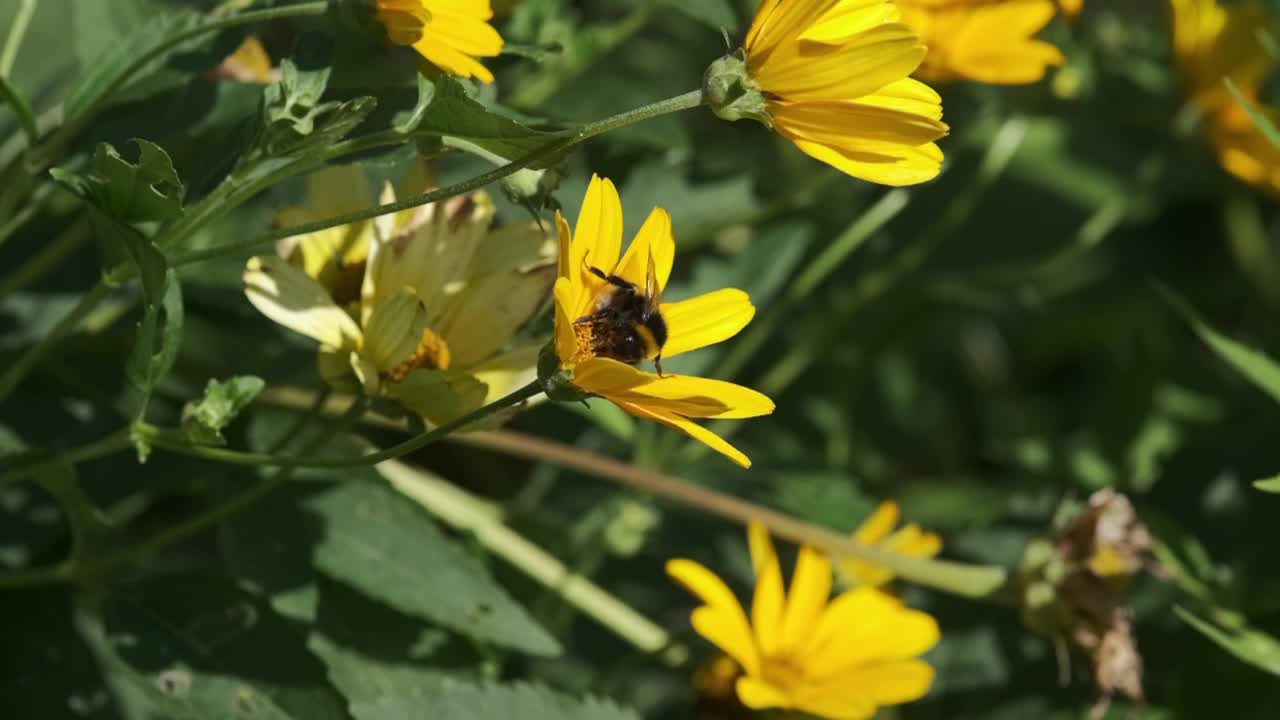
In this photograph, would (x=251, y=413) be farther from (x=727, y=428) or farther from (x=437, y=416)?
(x=727, y=428)

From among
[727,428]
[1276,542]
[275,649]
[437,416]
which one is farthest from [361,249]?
[1276,542]

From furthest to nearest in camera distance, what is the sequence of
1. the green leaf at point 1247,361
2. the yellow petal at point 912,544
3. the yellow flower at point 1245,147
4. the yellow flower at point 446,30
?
the yellow flower at point 1245,147, the yellow petal at point 912,544, the green leaf at point 1247,361, the yellow flower at point 446,30

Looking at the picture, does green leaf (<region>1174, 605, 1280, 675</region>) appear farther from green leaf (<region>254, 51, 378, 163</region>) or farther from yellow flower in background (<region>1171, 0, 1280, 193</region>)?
green leaf (<region>254, 51, 378, 163</region>)

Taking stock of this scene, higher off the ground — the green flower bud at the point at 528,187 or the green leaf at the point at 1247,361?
the green flower bud at the point at 528,187

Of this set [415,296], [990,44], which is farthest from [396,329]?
[990,44]

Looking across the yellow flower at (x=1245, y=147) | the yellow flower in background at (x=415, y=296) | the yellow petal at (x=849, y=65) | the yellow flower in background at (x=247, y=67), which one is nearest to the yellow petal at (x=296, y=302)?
the yellow flower in background at (x=415, y=296)

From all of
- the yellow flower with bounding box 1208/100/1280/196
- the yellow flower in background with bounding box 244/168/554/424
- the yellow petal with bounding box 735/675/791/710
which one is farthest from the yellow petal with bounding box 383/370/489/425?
the yellow flower with bounding box 1208/100/1280/196

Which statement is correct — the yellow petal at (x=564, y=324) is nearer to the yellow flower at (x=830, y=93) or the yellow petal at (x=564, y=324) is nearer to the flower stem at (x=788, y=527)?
the yellow flower at (x=830, y=93)
